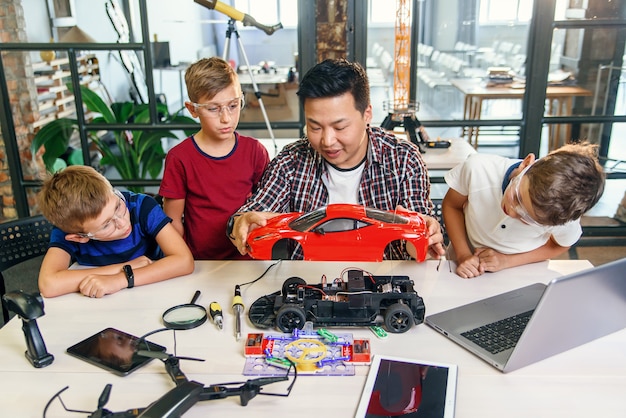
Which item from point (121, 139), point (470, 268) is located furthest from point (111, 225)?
point (121, 139)

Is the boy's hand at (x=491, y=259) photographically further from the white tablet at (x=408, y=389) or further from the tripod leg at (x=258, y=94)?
the tripod leg at (x=258, y=94)

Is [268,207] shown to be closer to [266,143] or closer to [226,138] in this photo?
[226,138]

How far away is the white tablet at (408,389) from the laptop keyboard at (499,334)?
0.13m

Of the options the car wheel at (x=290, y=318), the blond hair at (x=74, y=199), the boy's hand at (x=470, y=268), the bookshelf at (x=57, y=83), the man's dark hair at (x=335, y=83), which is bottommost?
the boy's hand at (x=470, y=268)

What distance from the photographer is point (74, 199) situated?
Result: 60.3 inches

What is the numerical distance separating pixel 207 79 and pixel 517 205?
1.12 metres

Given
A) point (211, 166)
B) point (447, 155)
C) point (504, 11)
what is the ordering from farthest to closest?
point (504, 11) < point (447, 155) < point (211, 166)

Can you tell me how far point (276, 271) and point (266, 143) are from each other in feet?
5.05

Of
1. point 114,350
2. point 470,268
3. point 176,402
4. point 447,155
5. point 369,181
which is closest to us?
point 176,402

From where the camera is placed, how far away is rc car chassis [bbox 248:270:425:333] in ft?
4.22

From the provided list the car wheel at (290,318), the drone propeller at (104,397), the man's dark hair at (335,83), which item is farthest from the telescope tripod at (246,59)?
the drone propeller at (104,397)

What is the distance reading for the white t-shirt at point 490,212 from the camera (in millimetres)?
1691

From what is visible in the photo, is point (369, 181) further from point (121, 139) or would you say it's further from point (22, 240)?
point (121, 139)

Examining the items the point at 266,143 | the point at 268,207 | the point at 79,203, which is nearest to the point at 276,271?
the point at 268,207
